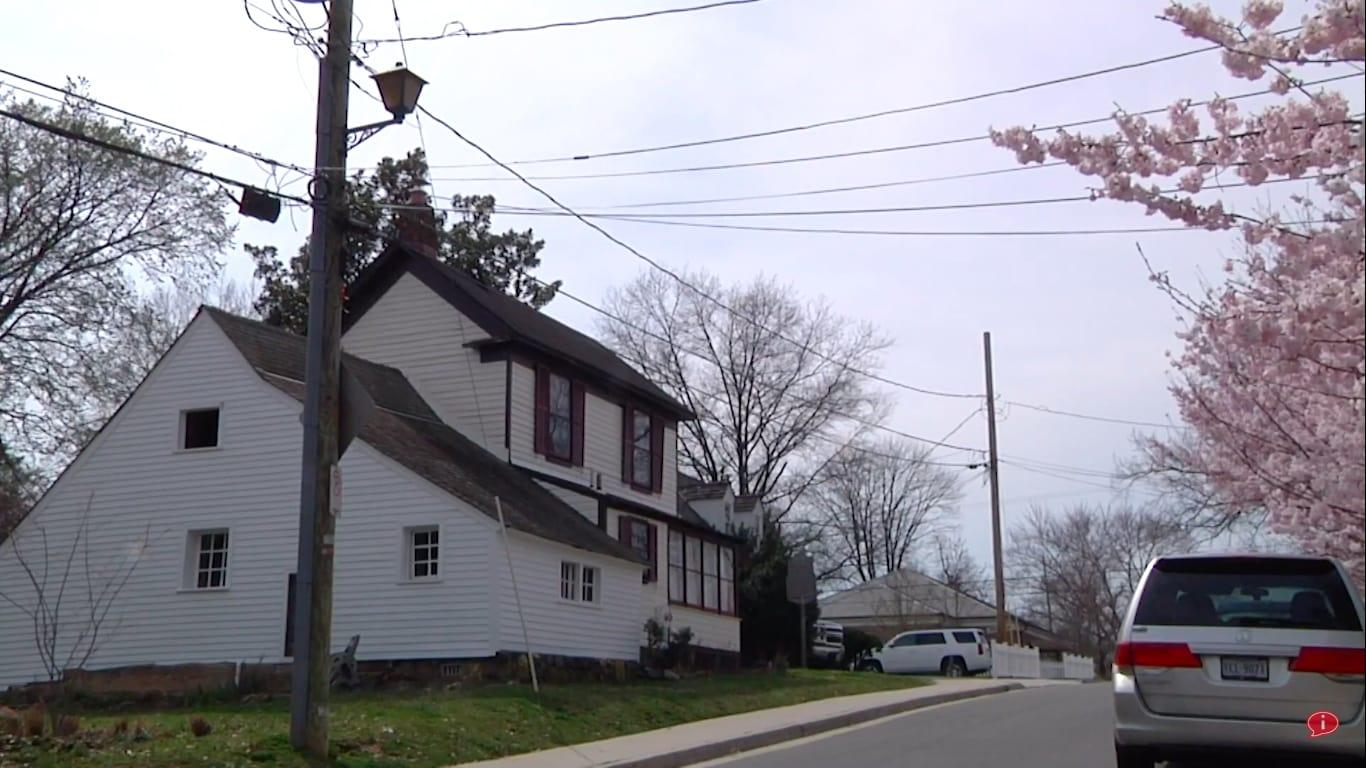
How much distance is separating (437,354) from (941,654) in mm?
19649

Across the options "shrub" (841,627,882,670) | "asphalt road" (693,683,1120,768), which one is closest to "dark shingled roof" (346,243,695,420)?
"asphalt road" (693,683,1120,768)

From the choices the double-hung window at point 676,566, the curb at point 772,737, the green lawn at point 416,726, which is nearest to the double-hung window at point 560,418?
the double-hung window at point 676,566

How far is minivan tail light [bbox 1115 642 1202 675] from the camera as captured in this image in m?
9.84

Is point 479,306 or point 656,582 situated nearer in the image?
point 479,306

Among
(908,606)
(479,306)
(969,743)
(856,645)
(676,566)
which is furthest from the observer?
(908,606)

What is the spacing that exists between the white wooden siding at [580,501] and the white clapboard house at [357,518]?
1.4 inches

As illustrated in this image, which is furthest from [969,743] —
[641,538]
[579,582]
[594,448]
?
[594,448]

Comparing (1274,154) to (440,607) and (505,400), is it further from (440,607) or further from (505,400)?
(505,400)

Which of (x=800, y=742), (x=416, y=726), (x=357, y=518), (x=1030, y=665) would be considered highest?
(x=357, y=518)

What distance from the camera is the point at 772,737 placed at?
60.0 feet

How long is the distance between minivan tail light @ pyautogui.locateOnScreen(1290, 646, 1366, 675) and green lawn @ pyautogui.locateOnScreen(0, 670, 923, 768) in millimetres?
8253

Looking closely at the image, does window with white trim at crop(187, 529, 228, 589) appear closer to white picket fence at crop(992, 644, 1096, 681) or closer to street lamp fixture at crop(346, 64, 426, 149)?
street lamp fixture at crop(346, 64, 426, 149)

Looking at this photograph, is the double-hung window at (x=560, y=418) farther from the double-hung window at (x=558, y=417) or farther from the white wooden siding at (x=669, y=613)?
the white wooden siding at (x=669, y=613)

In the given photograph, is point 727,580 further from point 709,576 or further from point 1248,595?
point 1248,595
